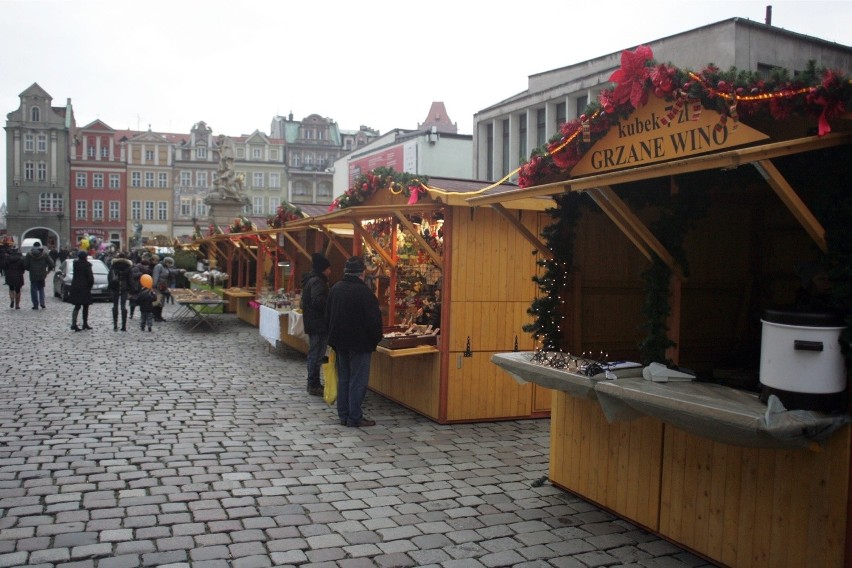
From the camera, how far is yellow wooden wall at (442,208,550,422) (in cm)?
851

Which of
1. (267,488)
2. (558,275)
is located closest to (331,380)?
(267,488)

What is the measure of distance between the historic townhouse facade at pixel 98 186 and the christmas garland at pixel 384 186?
72.3m

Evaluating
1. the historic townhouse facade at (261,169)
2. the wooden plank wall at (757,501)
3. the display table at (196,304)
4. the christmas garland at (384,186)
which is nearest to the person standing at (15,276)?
the display table at (196,304)

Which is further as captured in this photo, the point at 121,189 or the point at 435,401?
the point at 121,189

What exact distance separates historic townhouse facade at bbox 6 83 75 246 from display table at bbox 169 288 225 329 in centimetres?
6221

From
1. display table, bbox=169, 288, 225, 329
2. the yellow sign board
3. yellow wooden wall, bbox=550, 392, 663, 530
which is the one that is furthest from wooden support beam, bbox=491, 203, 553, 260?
display table, bbox=169, 288, 225, 329

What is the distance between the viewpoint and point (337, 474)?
6.37 metres

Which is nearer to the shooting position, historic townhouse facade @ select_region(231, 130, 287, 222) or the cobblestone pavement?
the cobblestone pavement

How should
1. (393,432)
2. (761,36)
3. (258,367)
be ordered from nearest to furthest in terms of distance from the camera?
(393,432)
(258,367)
(761,36)

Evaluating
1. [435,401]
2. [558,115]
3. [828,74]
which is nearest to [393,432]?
[435,401]

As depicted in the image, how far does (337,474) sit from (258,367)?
639cm

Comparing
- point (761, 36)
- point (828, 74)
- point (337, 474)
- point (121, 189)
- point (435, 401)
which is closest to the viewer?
point (828, 74)

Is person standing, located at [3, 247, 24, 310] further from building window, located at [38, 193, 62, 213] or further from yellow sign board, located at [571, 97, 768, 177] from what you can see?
building window, located at [38, 193, 62, 213]

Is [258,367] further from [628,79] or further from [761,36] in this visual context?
[761,36]
